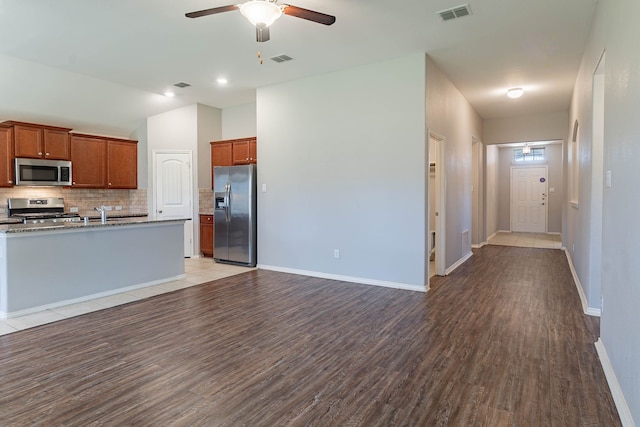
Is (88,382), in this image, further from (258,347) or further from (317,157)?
(317,157)

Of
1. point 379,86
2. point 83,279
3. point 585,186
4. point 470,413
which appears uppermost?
point 379,86

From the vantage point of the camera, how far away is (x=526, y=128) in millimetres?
8141

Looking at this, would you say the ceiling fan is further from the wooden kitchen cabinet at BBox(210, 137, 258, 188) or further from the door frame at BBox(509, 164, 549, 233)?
the door frame at BBox(509, 164, 549, 233)

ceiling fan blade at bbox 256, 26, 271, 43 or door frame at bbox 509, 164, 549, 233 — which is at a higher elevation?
ceiling fan blade at bbox 256, 26, 271, 43

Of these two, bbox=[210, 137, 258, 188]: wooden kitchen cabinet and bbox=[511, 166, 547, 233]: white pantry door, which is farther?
bbox=[511, 166, 547, 233]: white pantry door

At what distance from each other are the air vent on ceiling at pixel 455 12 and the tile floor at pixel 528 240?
6.40m

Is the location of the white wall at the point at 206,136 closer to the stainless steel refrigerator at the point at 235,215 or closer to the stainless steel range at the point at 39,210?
the stainless steel refrigerator at the point at 235,215

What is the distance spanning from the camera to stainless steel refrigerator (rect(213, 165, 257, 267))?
20.0 feet

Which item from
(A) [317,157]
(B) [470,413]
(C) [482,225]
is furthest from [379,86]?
(C) [482,225]

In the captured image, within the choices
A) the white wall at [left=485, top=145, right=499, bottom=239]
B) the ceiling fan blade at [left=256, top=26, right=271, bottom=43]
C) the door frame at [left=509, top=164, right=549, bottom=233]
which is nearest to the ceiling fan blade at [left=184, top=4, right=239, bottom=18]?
the ceiling fan blade at [left=256, top=26, right=271, bottom=43]

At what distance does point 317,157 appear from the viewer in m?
5.36

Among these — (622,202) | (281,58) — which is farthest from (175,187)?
(622,202)

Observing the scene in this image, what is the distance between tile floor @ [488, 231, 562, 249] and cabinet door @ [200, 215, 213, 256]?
257 inches

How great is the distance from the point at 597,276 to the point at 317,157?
3.61 m
